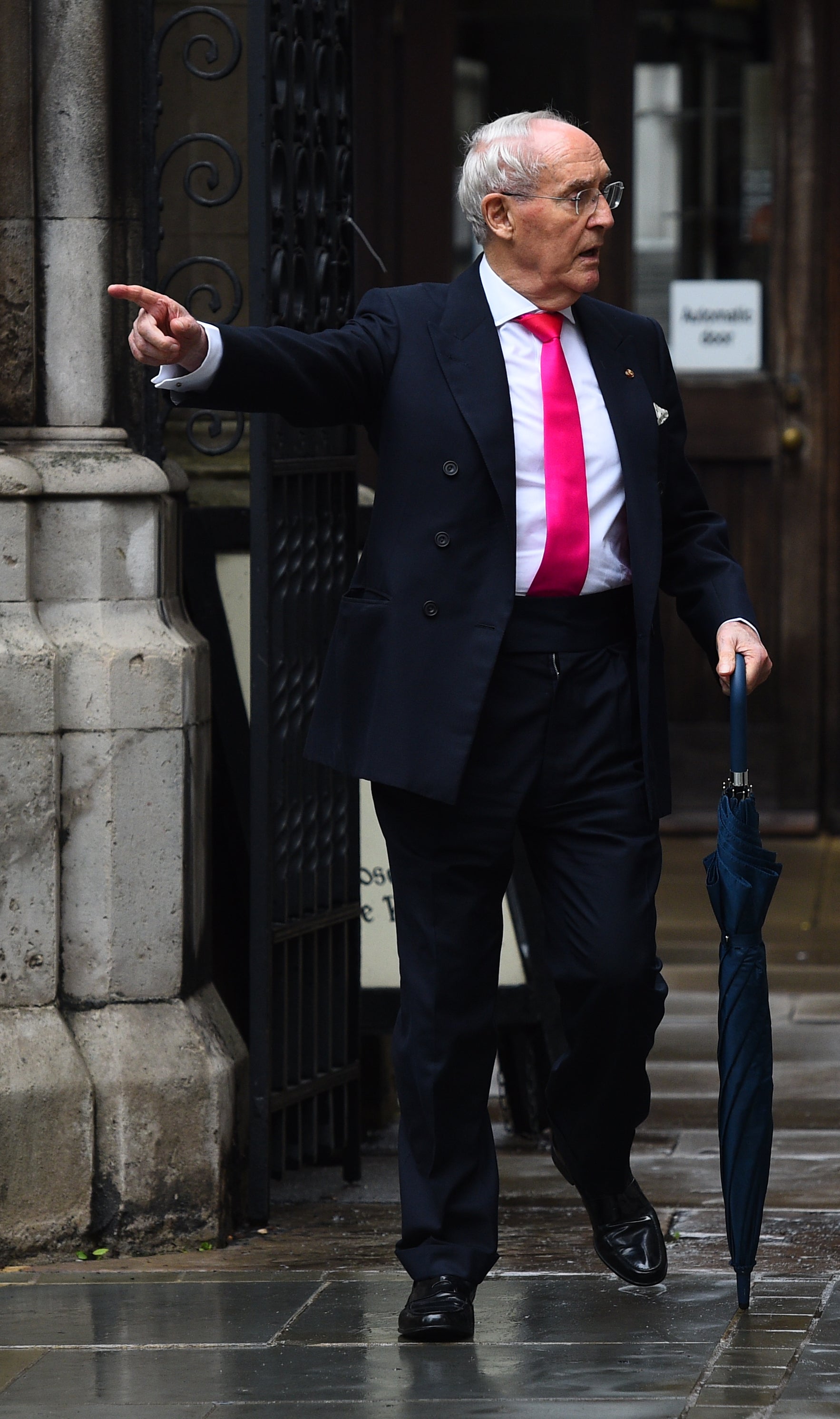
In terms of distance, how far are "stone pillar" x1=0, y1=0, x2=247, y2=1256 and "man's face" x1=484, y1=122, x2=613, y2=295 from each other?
91 centimetres

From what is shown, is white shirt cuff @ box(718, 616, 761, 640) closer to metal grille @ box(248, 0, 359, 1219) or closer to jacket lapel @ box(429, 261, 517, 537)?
jacket lapel @ box(429, 261, 517, 537)

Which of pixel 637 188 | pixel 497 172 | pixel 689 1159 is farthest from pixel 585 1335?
pixel 637 188

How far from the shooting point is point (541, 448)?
3756mm

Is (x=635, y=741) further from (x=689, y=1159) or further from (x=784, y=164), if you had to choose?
(x=784, y=164)

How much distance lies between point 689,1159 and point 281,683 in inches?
51.4

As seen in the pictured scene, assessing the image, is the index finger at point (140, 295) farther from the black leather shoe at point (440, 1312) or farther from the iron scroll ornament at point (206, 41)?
the black leather shoe at point (440, 1312)

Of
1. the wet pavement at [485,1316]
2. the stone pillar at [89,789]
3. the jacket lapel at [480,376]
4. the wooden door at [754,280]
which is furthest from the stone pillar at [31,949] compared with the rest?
the wooden door at [754,280]

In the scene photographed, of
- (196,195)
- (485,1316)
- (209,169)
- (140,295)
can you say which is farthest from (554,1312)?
(196,195)

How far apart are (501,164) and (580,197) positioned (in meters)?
0.13

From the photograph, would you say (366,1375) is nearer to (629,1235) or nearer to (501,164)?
(629,1235)

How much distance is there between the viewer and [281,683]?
14.8 ft

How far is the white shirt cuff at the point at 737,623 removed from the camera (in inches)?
151

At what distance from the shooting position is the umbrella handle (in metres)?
3.72

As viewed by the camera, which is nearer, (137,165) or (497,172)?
(497,172)
